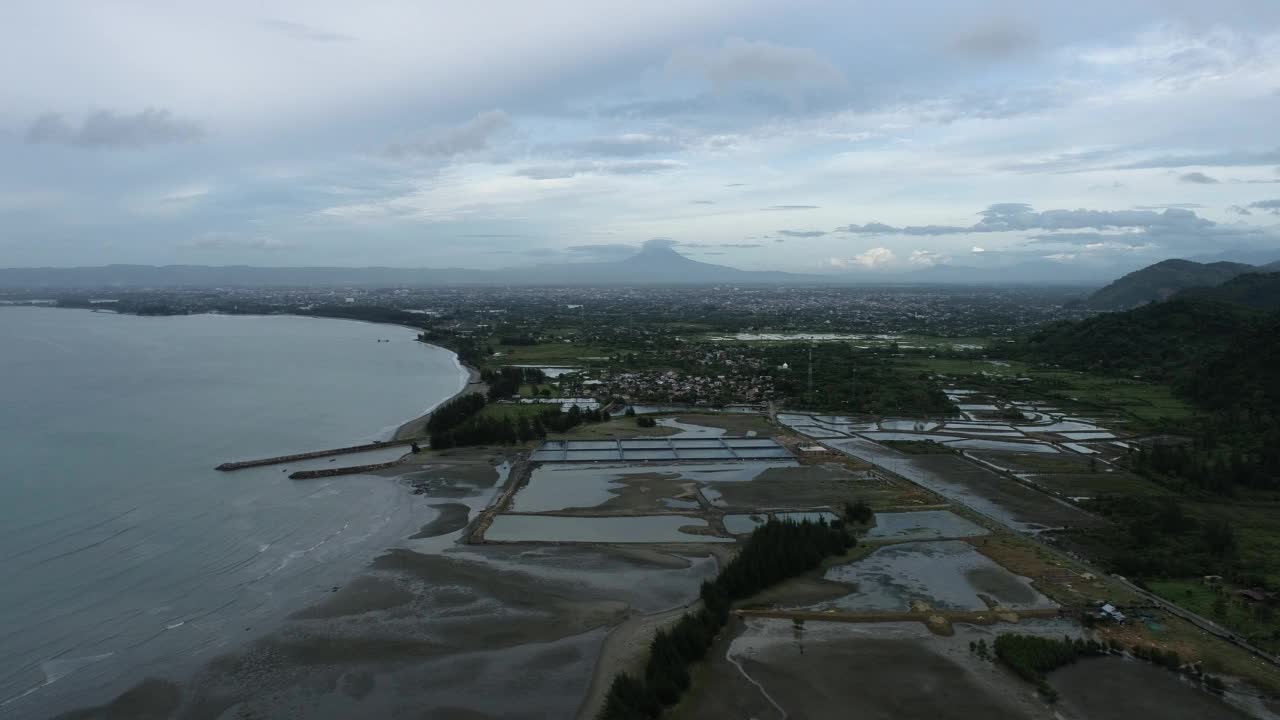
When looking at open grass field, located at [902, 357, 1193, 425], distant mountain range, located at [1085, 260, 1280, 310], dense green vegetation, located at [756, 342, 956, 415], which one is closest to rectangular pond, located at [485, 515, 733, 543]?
dense green vegetation, located at [756, 342, 956, 415]

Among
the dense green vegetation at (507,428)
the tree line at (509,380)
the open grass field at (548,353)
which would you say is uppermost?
the open grass field at (548,353)

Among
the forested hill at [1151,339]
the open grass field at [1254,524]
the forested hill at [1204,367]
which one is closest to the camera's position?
the open grass field at [1254,524]

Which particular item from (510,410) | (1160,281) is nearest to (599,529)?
(510,410)

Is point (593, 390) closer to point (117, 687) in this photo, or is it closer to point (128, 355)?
point (117, 687)

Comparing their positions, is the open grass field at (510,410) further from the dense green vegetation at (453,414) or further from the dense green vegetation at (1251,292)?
the dense green vegetation at (1251,292)

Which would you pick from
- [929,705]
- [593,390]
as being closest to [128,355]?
[593,390]

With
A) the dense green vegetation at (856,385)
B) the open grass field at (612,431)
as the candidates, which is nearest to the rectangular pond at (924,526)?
the open grass field at (612,431)

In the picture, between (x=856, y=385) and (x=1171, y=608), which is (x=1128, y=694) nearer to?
(x=1171, y=608)

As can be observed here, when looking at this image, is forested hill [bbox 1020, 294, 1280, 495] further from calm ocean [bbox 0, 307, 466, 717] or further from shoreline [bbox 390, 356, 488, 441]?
shoreline [bbox 390, 356, 488, 441]
